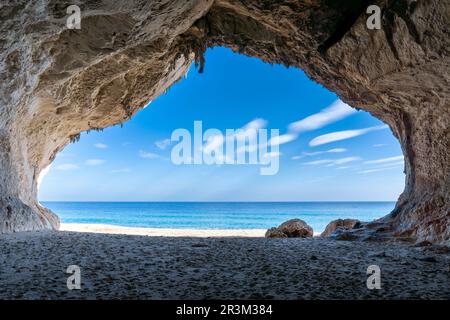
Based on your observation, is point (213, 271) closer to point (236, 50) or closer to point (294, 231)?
point (236, 50)

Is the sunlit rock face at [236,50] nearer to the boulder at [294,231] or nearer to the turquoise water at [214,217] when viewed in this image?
the boulder at [294,231]

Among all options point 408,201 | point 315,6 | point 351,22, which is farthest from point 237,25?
point 408,201

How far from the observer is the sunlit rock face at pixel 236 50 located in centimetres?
617

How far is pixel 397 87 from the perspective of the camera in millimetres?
7652

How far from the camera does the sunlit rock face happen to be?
6.17 meters

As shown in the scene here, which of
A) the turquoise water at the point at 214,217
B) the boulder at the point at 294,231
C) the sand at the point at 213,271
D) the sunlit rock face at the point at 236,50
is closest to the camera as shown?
the sand at the point at 213,271

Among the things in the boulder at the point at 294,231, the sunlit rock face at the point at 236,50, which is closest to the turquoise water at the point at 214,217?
the boulder at the point at 294,231

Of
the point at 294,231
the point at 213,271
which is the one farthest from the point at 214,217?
the point at 213,271

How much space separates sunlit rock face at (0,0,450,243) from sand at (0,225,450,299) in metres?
2.87

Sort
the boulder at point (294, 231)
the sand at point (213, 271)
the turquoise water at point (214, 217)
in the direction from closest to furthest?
the sand at point (213, 271) < the boulder at point (294, 231) < the turquoise water at point (214, 217)

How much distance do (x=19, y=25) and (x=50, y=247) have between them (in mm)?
4071

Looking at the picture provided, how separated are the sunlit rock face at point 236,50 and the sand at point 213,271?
287 cm
